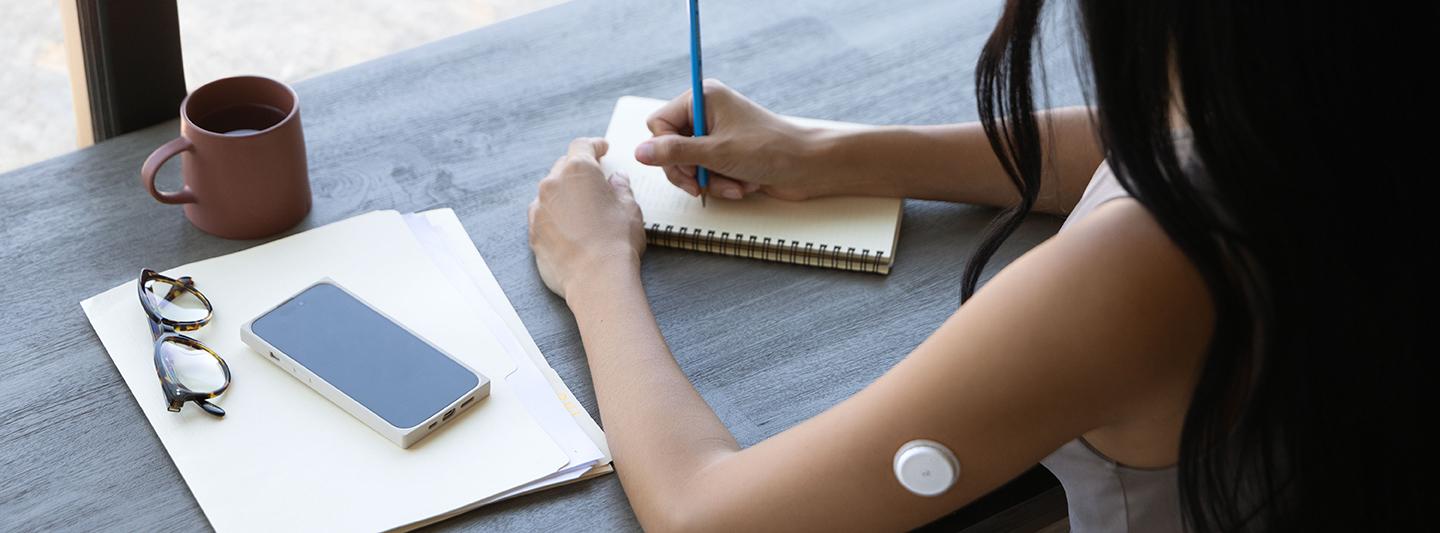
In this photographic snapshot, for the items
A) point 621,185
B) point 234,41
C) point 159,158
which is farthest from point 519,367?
point 234,41

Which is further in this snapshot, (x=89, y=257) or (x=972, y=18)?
(x=972, y=18)

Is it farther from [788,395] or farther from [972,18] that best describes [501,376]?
[972,18]

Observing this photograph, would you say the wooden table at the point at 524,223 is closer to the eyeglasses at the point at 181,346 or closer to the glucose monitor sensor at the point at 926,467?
the eyeglasses at the point at 181,346

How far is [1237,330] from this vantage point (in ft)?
2.00

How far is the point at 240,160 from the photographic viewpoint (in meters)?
0.92

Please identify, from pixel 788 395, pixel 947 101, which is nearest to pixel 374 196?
pixel 788 395

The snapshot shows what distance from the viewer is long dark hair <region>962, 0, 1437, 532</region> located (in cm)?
57

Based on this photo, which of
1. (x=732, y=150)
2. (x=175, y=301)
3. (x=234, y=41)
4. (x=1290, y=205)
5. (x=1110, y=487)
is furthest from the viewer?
(x=234, y=41)

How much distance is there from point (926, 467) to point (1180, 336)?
14cm

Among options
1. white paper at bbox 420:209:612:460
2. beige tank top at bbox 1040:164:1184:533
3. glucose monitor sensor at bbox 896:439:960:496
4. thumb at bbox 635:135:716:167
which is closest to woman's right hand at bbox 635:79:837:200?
thumb at bbox 635:135:716:167

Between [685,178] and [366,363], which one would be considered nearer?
[366,363]

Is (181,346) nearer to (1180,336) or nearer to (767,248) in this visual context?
(767,248)

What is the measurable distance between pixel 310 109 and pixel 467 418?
41cm

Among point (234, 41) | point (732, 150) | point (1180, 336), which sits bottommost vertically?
point (234, 41)
